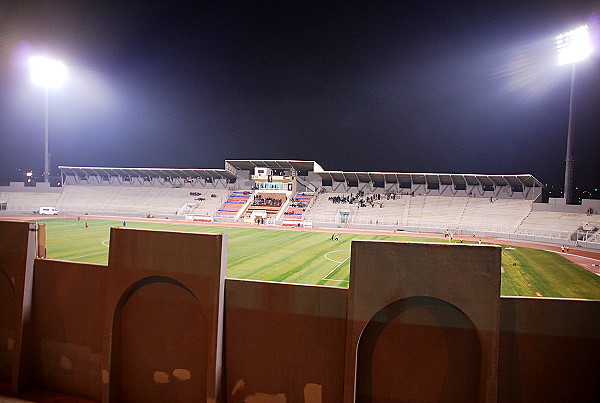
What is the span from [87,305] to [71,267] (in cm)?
101

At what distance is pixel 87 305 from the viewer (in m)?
7.77

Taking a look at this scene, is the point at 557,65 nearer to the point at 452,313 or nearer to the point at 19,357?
the point at 452,313

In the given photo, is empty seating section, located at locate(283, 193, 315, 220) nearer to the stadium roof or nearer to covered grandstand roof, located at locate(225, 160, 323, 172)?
the stadium roof

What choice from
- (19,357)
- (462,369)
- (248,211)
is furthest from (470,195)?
(19,357)

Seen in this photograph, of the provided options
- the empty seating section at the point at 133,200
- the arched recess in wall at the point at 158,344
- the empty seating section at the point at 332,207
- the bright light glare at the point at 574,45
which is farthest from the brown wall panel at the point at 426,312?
the empty seating section at the point at 133,200

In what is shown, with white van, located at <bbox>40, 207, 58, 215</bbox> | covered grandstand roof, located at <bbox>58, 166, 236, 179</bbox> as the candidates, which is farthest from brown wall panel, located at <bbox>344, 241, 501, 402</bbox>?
white van, located at <bbox>40, 207, 58, 215</bbox>

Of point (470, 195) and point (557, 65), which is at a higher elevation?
point (557, 65)

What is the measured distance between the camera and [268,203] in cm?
5381

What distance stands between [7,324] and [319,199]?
46755 millimetres

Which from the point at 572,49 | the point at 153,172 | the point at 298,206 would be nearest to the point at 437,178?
the point at 572,49

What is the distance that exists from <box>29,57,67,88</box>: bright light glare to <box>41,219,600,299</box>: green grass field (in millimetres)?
35925

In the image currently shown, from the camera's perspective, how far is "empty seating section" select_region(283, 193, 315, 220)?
48812 millimetres

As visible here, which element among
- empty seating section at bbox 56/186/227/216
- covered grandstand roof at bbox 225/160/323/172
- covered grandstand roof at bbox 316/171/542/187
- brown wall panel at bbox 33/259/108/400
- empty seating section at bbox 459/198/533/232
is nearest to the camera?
brown wall panel at bbox 33/259/108/400

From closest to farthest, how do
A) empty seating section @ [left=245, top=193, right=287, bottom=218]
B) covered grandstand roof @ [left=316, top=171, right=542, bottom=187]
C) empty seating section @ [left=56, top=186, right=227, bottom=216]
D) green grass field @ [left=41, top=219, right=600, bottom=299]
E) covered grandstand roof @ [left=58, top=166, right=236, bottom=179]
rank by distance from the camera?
green grass field @ [left=41, top=219, right=600, bottom=299]
covered grandstand roof @ [left=316, top=171, right=542, bottom=187]
empty seating section @ [left=245, top=193, right=287, bottom=218]
empty seating section @ [left=56, top=186, right=227, bottom=216]
covered grandstand roof @ [left=58, top=166, right=236, bottom=179]
